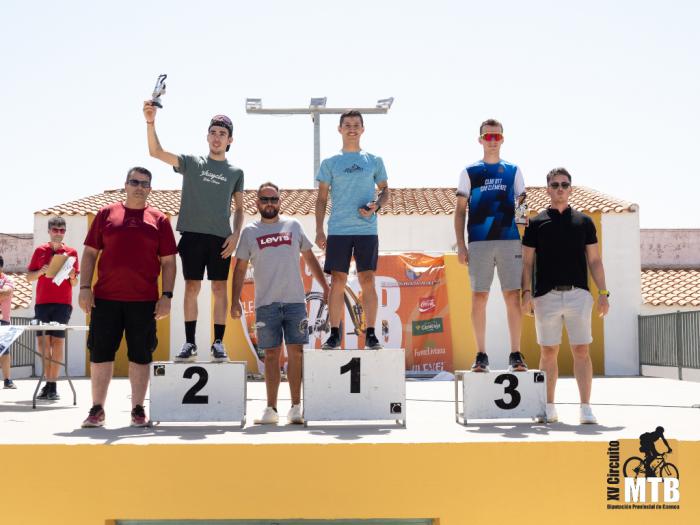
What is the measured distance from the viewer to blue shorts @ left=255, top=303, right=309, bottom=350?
18.4 feet

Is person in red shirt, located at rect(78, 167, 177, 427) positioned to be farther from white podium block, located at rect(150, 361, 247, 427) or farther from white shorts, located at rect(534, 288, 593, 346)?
white shorts, located at rect(534, 288, 593, 346)

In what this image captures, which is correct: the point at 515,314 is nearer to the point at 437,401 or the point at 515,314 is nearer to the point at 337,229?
the point at 337,229

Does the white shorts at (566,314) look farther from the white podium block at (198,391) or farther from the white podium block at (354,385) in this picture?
the white podium block at (198,391)

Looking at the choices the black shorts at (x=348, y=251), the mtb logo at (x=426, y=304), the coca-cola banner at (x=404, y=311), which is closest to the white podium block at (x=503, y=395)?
the black shorts at (x=348, y=251)

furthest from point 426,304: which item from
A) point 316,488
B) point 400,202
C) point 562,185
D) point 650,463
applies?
point 316,488

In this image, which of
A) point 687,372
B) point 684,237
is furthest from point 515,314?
point 684,237

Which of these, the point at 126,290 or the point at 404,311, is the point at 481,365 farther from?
the point at 404,311

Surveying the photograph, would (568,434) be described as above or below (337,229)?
below

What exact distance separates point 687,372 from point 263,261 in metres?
9.86

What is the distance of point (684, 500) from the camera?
4.30 meters

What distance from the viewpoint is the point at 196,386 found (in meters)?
5.40

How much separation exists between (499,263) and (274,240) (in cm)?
168

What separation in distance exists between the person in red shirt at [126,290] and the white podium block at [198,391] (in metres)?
0.15

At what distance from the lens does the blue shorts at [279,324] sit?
5605mm
